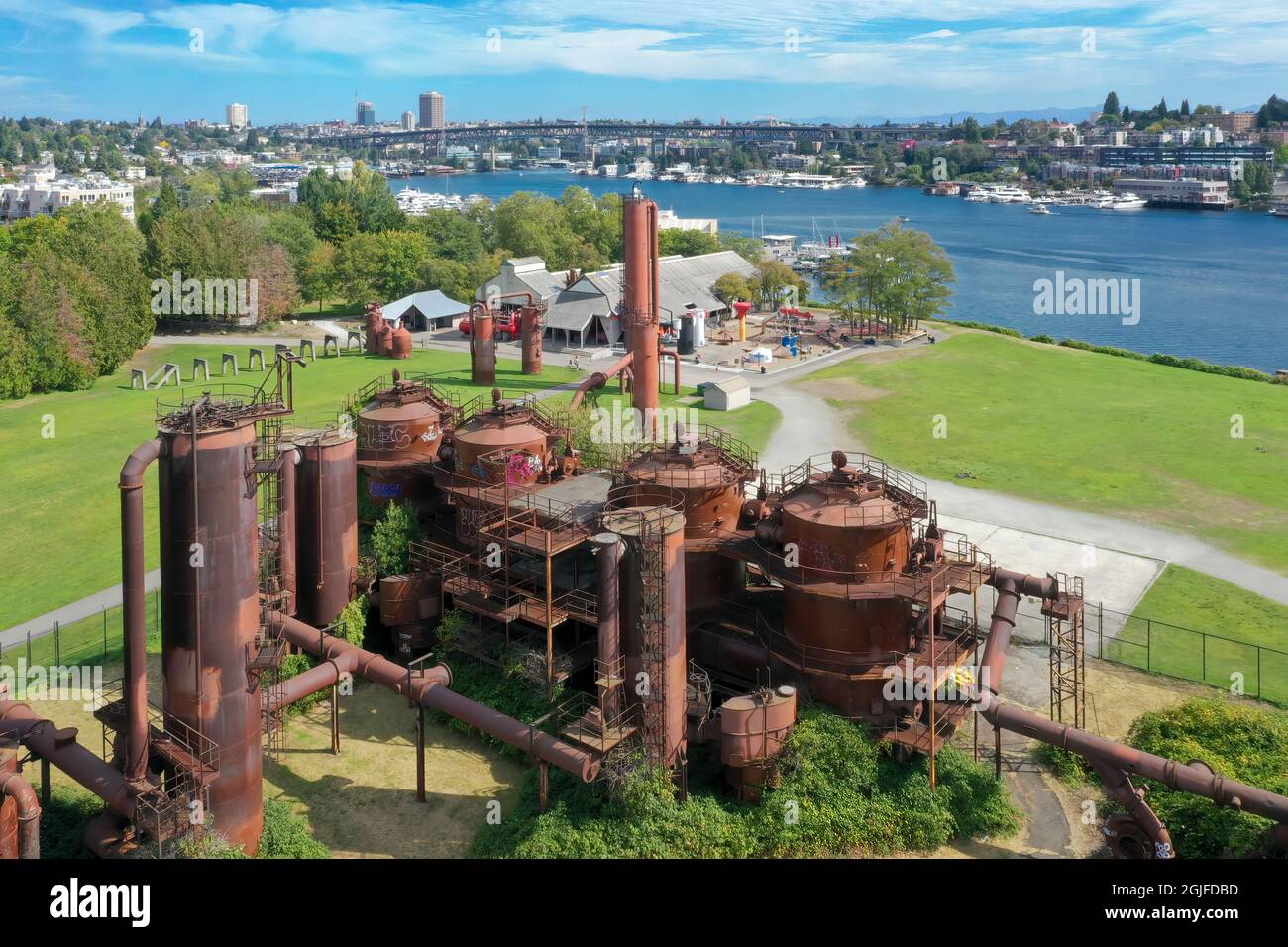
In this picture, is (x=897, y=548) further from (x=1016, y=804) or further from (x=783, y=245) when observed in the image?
(x=783, y=245)

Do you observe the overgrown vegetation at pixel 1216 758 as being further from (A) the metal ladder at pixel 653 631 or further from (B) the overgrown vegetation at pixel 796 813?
(A) the metal ladder at pixel 653 631

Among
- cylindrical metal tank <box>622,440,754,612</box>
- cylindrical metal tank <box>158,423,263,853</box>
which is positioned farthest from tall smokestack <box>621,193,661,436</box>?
cylindrical metal tank <box>158,423,263,853</box>

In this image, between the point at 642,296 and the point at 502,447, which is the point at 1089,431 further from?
the point at 502,447

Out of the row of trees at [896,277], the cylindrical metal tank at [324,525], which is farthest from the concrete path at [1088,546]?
the row of trees at [896,277]

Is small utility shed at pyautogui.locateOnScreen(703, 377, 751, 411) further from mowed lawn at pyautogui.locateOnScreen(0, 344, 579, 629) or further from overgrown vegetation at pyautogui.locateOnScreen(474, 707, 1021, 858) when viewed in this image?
overgrown vegetation at pyautogui.locateOnScreen(474, 707, 1021, 858)

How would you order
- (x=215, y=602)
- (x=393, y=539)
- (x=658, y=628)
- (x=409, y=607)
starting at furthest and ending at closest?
1. (x=393, y=539)
2. (x=409, y=607)
3. (x=658, y=628)
4. (x=215, y=602)

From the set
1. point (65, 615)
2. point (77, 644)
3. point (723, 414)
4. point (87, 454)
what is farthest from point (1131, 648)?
point (87, 454)
